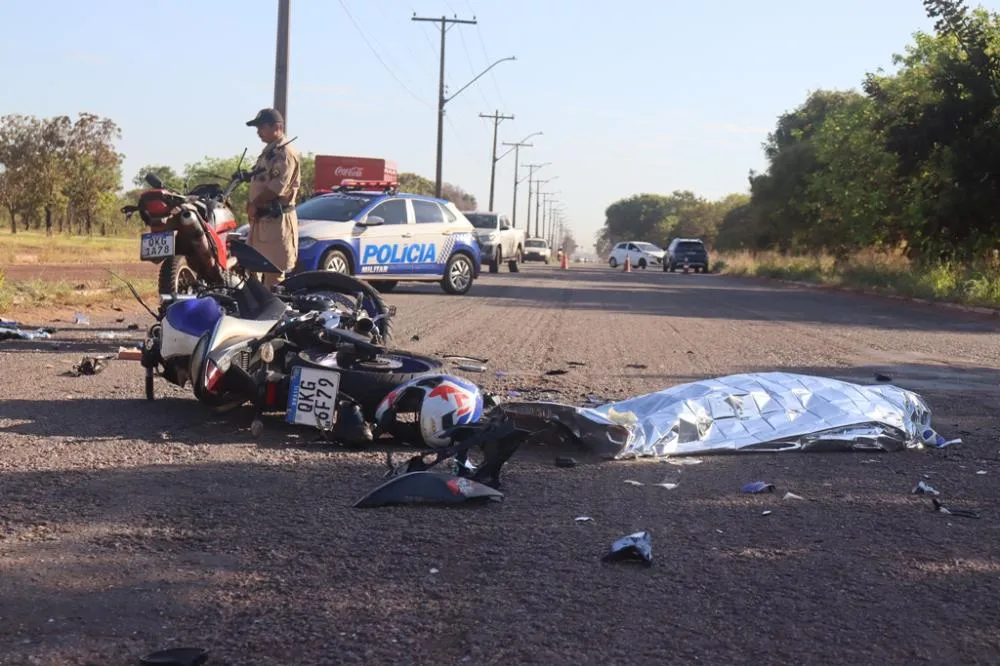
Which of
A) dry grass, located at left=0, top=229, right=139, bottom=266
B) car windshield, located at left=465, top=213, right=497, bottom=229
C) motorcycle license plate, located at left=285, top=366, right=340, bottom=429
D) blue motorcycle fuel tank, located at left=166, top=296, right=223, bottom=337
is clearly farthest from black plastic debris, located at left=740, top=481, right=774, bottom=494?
car windshield, located at left=465, top=213, right=497, bottom=229

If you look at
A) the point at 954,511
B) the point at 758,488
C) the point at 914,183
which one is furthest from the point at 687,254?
the point at 954,511

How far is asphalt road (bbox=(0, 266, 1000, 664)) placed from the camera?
133 inches

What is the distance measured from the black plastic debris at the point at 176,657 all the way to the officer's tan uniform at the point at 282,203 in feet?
23.2

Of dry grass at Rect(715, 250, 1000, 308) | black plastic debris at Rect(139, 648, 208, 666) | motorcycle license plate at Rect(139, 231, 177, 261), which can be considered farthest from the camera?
A: dry grass at Rect(715, 250, 1000, 308)

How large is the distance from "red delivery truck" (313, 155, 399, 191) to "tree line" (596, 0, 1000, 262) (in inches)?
541

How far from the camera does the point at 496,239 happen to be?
1389 inches

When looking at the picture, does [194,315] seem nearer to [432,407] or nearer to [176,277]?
[432,407]

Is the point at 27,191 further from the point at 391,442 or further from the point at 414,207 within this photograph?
the point at 391,442

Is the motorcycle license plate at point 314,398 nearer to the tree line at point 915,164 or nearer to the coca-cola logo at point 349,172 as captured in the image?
the tree line at point 915,164

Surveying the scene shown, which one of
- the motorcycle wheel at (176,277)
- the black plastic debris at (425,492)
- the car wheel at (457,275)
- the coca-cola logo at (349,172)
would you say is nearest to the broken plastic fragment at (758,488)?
the black plastic debris at (425,492)

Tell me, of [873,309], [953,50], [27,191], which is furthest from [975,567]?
[27,191]

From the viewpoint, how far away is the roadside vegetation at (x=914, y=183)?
25.6 meters

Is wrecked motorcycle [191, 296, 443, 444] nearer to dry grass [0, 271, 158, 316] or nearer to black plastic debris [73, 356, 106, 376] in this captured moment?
black plastic debris [73, 356, 106, 376]

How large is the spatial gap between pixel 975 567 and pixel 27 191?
59074mm
